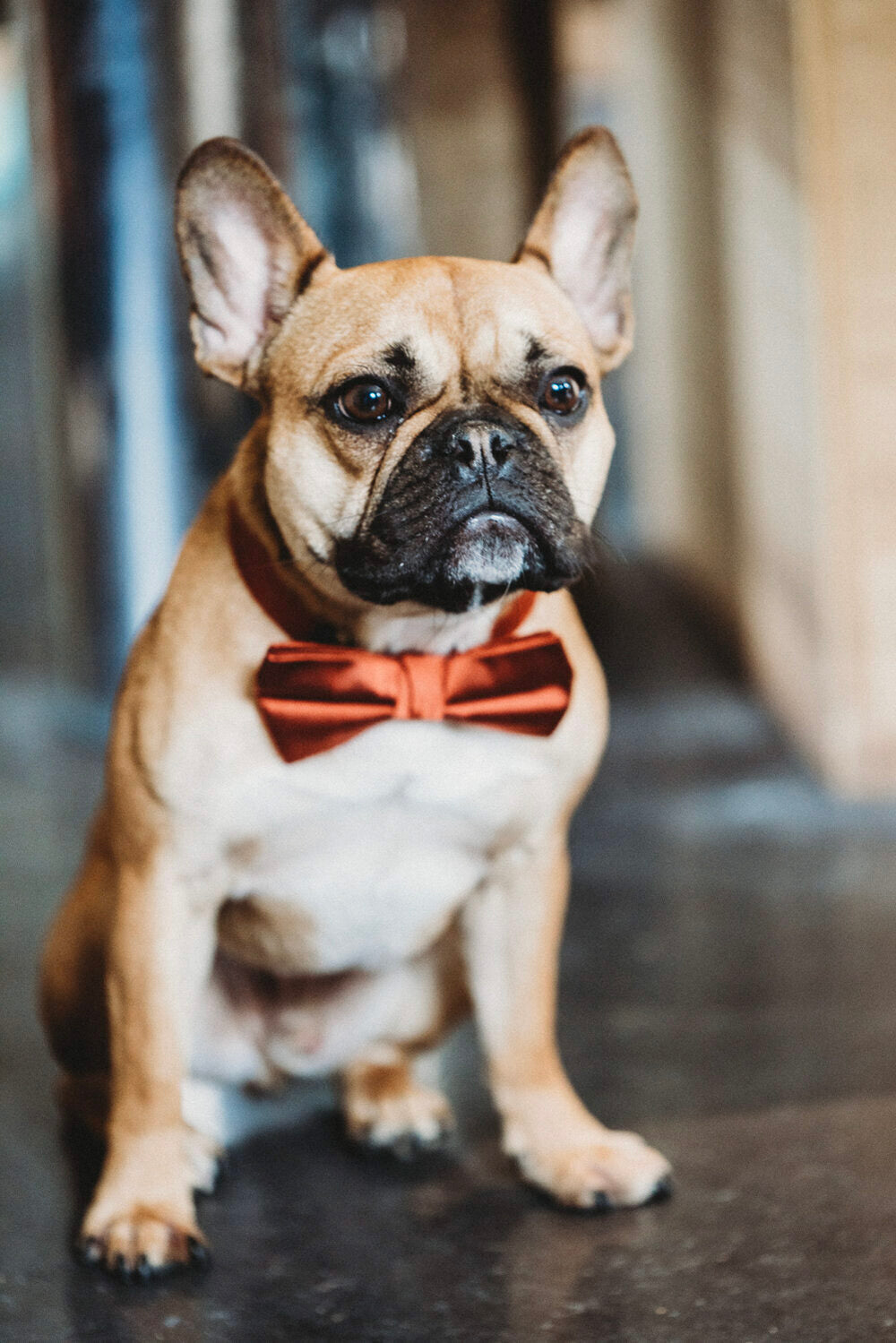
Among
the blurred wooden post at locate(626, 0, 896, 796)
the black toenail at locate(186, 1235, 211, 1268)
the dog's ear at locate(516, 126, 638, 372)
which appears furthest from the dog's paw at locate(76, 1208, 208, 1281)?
the blurred wooden post at locate(626, 0, 896, 796)

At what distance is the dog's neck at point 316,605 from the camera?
1387mm

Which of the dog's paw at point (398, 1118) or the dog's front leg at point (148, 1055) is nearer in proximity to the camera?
the dog's front leg at point (148, 1055)

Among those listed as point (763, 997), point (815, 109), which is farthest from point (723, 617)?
point (763, 997)

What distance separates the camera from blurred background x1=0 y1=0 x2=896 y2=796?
3.12 metres

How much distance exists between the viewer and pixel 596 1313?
123 cm

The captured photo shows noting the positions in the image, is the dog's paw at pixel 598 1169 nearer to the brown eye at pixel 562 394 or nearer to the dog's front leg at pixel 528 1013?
the dog's front leg at pixel 528 1013

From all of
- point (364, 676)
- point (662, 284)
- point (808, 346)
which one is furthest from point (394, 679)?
point (662, 284)

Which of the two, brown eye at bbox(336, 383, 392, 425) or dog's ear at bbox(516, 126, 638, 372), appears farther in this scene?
dog's ear at bbox(516, 126, 638, 372)

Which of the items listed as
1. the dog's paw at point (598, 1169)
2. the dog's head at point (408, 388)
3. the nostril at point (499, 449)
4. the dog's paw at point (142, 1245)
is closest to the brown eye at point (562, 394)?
the dog's head at point (408, 388)

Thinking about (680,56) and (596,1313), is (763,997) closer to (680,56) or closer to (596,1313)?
(596,1313)

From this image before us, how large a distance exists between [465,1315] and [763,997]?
36.3 inches

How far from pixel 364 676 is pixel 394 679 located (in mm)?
30

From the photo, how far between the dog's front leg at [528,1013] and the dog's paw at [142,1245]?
356mm

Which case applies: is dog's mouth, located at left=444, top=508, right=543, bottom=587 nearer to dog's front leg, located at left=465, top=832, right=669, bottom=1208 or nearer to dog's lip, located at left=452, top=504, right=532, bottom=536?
dog's lip, located at left=452, top=504, right=532, bottom=536
